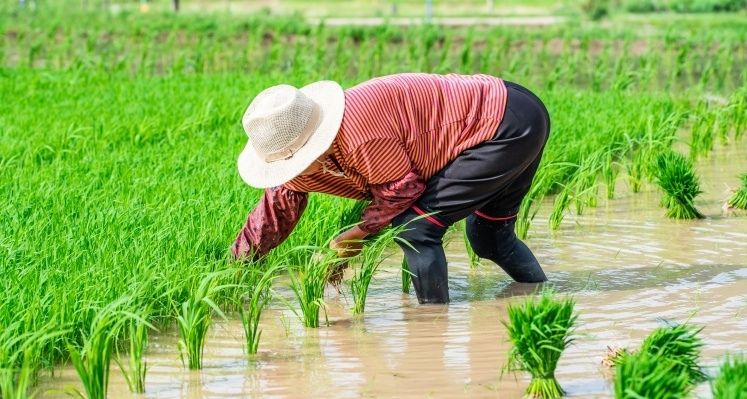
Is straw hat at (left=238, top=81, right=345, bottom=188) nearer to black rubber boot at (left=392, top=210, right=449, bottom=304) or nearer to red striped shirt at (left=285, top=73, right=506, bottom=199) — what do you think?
red striped shirt at (left=285, top=73, right=506, bottom=199)

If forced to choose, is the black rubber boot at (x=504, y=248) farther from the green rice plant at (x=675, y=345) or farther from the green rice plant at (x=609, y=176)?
the green rice plant at (x=609, y=176)

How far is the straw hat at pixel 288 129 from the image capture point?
3.94 metres

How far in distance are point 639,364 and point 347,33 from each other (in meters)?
11.8

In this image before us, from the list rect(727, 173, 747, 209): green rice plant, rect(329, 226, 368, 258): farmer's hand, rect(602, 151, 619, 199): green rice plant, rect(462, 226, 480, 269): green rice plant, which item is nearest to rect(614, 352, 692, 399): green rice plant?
rect(329, 226, 368, 258): farmer's hand

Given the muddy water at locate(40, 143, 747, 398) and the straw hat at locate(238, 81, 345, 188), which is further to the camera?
the straw hat at locate(238, 81, 345, 188)

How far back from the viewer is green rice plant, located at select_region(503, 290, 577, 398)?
3.28 metres

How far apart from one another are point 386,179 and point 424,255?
1.33ft

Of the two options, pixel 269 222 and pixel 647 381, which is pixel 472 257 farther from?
pixel 647 381

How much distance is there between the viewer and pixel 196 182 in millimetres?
5809

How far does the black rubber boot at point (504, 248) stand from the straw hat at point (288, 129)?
93 centimetres

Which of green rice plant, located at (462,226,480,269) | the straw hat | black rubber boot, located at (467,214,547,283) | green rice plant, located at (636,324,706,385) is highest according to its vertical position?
the straw hat

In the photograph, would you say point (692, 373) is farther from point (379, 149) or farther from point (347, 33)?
point (347, 33)

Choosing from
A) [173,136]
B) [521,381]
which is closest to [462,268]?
[521,381]

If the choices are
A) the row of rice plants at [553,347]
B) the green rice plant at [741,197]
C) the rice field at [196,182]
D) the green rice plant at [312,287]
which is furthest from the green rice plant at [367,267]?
the green rice plant at [741,197]
